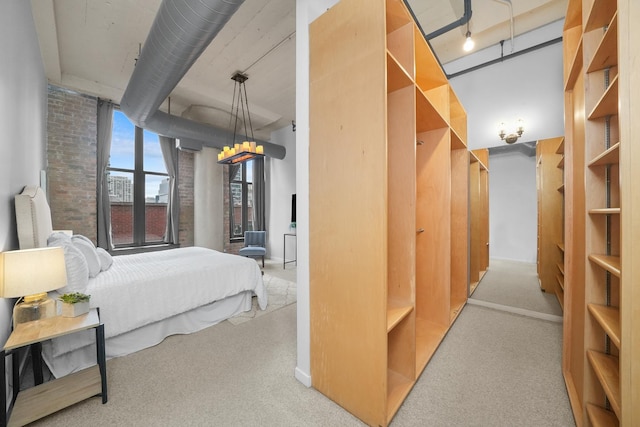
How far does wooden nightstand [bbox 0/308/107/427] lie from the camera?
1384 millimetres

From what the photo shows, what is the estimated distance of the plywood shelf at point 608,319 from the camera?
3.33 ft

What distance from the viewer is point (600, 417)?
120 cm

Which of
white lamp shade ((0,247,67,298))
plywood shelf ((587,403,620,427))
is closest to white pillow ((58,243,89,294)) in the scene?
white lamp shade ((0,247,67,298))

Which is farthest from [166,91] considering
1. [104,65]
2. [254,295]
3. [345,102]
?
[254,295]

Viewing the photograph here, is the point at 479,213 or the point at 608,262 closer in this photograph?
the point at 608,262

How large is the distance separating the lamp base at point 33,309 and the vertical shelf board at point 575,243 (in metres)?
3.35

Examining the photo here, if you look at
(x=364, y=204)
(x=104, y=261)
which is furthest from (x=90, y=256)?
(x=364, y=204)

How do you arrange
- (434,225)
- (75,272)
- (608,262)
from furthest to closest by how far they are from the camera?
(434,225) < (75,272) < (608,262)

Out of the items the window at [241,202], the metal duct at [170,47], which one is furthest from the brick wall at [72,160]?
the window at [241,202]

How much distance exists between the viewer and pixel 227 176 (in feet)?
19.7

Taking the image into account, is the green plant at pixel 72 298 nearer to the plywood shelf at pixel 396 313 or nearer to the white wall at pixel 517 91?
the plywood shelf at pixel 396 313

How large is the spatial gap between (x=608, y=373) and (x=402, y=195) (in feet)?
4.40

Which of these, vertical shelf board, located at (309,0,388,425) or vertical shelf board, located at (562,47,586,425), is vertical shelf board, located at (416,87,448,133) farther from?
vertical shelf board, located at (562,47,586,425)

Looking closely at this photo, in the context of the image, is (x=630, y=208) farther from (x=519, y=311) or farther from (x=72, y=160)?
(x=72, y=160)
